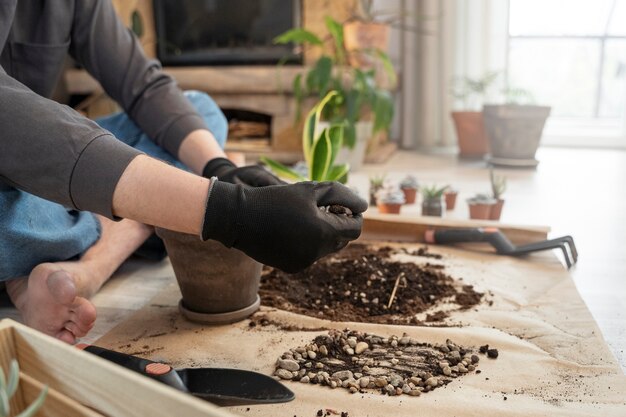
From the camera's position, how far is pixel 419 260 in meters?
1.42

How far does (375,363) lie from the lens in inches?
36.6

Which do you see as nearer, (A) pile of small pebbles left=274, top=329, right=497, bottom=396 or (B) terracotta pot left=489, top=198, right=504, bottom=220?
(A) pile of small pebbles left=274, top=329, right=497, bottom=396

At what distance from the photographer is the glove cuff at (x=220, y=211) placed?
0.80 metres

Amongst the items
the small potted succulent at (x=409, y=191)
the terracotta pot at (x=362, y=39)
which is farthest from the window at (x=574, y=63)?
the small potted succulent at (x=409, y=191)

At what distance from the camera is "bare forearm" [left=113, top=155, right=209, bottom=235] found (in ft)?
2.64

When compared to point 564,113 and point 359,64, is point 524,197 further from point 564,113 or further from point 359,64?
point 564,113

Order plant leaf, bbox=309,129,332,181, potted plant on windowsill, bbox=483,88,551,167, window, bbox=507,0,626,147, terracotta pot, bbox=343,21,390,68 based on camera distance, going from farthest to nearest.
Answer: window, bbox=507,0,626,147 < terracotta pot, bbox=343,21,390,68 < potted plant on windowsill, bbox=483,88,551,167 < plant leaf, bbox=309,129,332,181

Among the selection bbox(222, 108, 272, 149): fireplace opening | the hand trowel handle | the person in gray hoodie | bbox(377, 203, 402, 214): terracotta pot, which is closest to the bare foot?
the person in gray hoodie

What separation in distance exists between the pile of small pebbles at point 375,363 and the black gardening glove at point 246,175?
0.32m

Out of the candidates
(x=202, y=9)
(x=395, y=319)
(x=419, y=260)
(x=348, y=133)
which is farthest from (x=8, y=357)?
(x=202, y=9)

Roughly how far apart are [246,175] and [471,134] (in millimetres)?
2373

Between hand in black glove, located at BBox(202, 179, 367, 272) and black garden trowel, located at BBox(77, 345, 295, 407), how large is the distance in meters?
0.16

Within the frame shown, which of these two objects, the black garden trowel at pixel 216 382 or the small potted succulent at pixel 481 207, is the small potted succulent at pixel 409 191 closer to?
the small potted succulent at pixel 481 207

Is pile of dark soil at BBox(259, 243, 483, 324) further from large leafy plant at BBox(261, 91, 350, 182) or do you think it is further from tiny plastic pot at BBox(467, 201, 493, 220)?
tiny plastic pot at BBox(467, 201, 493, 220)
